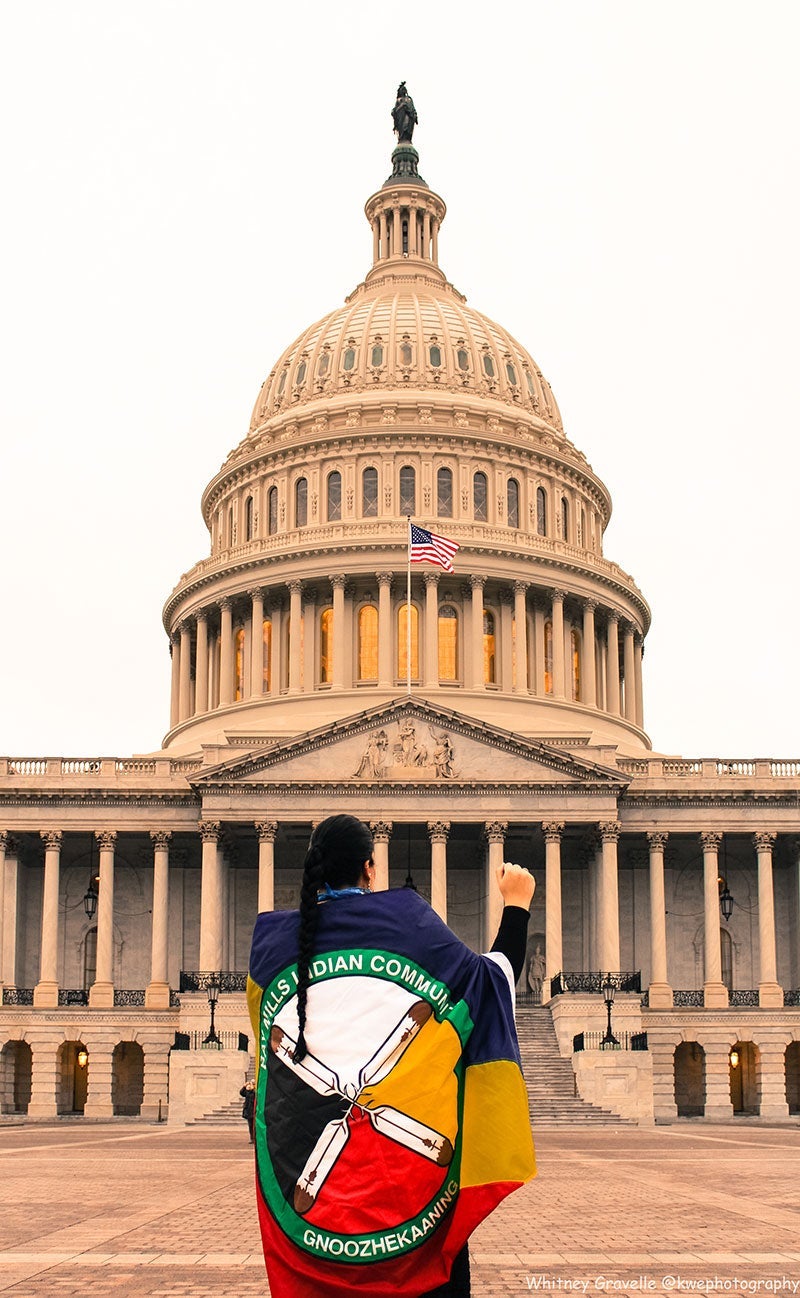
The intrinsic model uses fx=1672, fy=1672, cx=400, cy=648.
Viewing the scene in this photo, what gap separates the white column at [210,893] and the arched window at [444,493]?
27.7m

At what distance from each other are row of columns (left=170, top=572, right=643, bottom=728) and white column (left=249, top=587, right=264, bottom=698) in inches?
2.1

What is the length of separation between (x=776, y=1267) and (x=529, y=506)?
8120 centimetres

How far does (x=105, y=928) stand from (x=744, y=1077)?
28.8 meters

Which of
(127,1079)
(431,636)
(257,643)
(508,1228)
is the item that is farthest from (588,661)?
(508,1228)

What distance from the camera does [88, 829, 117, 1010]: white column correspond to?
236ft

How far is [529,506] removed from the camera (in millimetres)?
94500

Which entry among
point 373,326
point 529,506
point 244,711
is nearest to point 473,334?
point 373,326

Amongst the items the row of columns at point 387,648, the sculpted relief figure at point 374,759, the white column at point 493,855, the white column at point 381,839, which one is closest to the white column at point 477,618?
the row of columns at point 387,648

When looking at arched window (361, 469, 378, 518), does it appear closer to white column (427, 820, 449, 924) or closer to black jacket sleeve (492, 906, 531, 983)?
white column (427, 820, 449, 924)

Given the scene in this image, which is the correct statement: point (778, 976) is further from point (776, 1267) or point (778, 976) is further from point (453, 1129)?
point (453, 1129)

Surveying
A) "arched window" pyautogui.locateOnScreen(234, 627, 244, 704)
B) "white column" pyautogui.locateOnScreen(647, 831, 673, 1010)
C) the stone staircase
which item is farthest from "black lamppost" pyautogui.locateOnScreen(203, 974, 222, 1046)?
"arched window" pyautogui.locateOnScreen(234, 627, 244, 704)

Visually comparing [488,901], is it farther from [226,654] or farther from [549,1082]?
[226,654]

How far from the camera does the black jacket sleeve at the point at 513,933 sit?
7.74 m

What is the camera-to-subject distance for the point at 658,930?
241 feet
